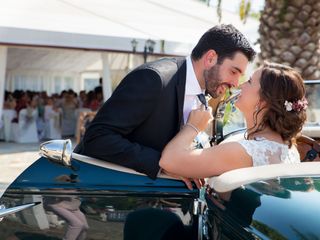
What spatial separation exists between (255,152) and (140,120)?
0.53 metres

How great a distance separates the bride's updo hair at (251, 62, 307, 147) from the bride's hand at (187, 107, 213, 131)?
0.26 metres

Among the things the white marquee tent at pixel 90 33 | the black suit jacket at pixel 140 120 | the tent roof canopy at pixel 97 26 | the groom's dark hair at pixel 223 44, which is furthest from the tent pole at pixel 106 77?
the black suit jacket at pixel 140 120

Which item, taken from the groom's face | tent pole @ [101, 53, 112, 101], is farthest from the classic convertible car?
tent pole @ [101, 53, 112, 101]

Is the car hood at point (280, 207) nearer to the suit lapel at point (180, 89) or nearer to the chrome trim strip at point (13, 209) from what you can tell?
the suit lapel at point (180, 89)

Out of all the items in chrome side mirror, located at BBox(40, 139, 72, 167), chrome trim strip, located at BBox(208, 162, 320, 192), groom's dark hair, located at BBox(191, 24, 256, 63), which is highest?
groom's dark hair, located at BBox(191, 24, 256, 63)

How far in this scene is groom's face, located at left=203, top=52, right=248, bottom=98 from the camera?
2.61 metres

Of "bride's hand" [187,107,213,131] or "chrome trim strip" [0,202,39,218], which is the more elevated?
"bride's hand" [187,107,213,131]

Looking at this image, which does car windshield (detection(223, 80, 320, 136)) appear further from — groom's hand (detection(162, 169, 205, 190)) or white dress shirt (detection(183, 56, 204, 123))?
groom's hand (detection(162, 169, 205, 190))

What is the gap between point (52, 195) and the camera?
2.38 m

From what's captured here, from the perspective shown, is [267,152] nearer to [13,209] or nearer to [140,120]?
[140,120]

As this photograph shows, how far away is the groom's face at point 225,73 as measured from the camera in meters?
2.61

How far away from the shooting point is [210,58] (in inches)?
103

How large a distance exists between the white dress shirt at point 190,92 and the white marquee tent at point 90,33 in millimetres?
12956

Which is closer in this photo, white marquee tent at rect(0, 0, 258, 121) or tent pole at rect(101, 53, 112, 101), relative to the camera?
white marquee tent at rect(0, 0, 258, 121)
